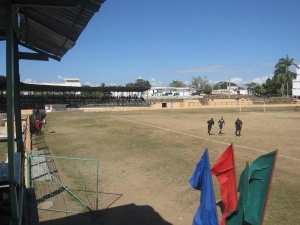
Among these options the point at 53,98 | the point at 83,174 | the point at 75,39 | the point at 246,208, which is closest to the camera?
the point at 75,39

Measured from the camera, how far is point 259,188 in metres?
6.38

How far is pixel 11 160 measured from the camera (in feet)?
9.50

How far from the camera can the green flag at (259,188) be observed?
242 inches

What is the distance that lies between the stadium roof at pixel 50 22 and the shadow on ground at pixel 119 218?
15.3ft

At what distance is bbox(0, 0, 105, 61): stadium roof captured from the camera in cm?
321

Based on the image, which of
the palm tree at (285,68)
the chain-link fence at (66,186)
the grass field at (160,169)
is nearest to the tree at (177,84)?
the palm tree at (285,68)

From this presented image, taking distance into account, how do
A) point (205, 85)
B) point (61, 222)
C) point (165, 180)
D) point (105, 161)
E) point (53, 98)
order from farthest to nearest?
point (205, 85)
point (53, 98)
point (105, 161)
point (165, 180)
point (61, 222)

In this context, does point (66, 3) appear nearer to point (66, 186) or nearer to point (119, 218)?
point (119, 218)

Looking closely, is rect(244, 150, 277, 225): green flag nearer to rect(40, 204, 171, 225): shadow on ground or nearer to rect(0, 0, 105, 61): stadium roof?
rect(40, 204, 171, 225): shadow on ground

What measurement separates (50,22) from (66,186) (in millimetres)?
7872

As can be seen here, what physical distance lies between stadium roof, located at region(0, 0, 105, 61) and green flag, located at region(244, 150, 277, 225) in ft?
16.0

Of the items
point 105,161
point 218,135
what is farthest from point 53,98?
point 105,161

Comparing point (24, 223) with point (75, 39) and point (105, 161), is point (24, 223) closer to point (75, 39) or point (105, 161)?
point (75, 39)

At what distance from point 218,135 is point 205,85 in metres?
124
